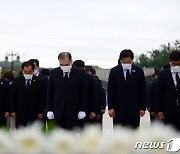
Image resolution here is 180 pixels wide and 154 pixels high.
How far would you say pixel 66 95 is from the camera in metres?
7.05

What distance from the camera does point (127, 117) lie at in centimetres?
729

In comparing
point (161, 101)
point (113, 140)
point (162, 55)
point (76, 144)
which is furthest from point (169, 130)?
point (162, 55)

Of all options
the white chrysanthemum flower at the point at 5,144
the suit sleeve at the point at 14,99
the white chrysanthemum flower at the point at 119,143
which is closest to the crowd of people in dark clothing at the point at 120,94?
the suit sleeve at the point at 14,99

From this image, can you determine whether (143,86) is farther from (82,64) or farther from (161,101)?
(82,64)

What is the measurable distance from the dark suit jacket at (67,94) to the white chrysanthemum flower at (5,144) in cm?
376

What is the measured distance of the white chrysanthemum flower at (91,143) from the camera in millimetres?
2945

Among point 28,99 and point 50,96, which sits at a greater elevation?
point 50,96

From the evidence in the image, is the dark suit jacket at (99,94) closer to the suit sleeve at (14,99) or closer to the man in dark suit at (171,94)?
the suit sleeve at (14,99)

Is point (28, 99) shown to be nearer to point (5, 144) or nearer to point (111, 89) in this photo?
point (111, 89)

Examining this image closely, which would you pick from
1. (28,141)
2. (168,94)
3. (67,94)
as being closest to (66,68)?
(67,94)

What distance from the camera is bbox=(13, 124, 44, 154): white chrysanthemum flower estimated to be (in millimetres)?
3014

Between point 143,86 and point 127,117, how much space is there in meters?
0.56

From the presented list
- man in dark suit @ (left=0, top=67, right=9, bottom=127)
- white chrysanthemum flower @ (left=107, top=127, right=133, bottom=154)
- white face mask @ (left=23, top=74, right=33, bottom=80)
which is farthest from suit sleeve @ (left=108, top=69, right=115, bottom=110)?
white chrysanthemum flower @ (left=107, top=127, right=133, bottom=154)

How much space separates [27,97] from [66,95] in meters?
1.32
